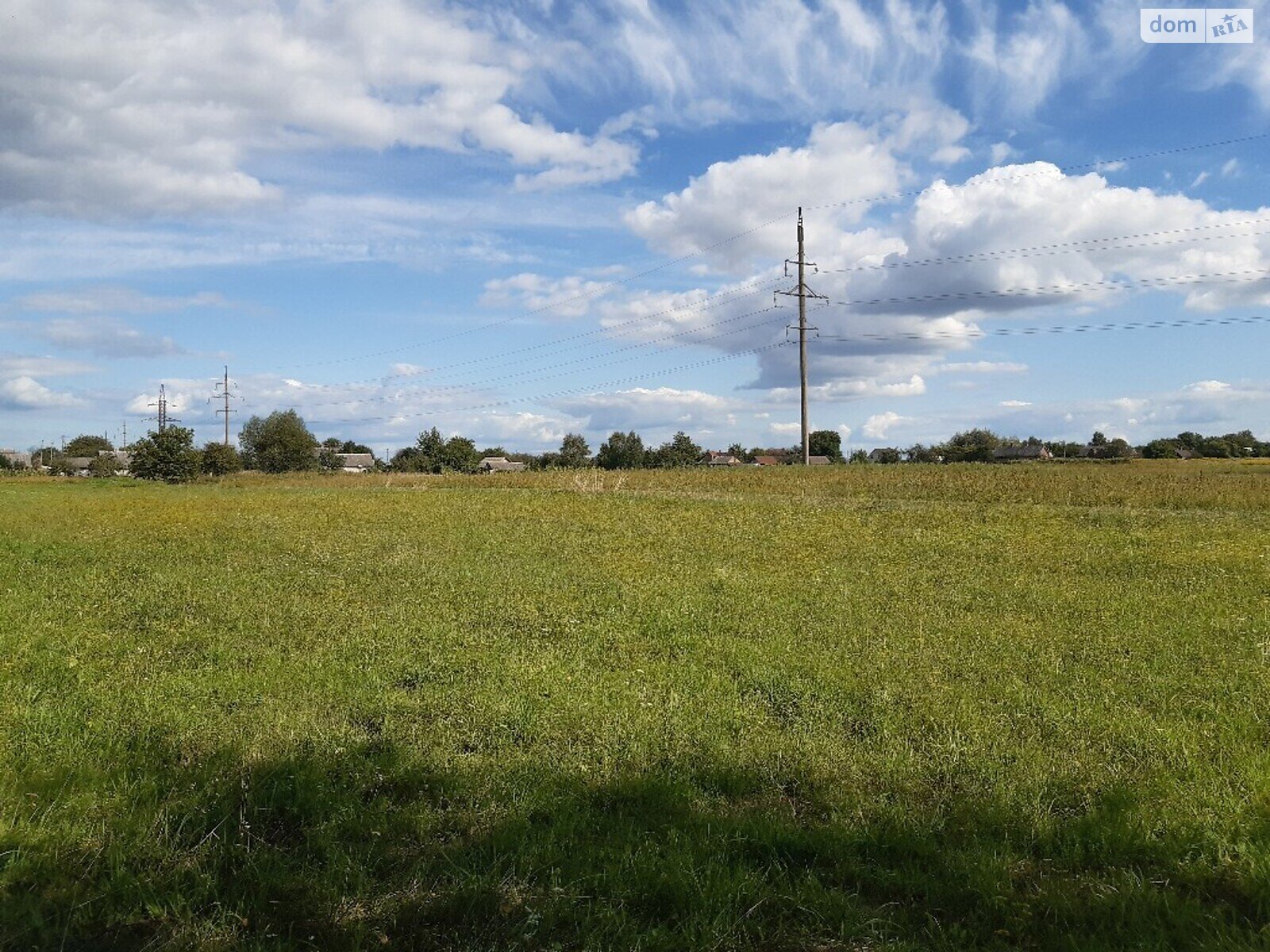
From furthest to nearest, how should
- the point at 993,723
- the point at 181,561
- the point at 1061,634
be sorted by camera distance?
the point at 181,561 → the point at 1061,634 → the point at 993,723

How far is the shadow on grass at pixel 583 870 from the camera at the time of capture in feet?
13.7

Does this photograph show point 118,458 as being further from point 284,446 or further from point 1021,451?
point 1021,451

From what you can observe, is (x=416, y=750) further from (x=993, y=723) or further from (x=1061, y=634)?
(x=1061, y=634)

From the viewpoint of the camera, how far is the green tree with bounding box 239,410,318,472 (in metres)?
110

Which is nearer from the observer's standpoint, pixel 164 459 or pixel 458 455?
pixel 164 459

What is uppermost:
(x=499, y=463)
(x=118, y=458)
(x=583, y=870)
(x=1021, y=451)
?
(x=118, y=458)

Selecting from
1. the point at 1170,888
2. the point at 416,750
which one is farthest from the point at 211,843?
the point at 1170,888

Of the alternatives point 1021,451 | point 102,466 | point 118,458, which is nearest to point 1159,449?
point 1021,451

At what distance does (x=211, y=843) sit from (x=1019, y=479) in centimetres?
3535

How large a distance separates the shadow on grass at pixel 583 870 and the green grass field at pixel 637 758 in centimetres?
2

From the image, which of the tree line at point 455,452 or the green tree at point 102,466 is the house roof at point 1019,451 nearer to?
the tree line at point 455,452

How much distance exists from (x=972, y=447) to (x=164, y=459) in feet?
339

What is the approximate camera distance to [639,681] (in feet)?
27.3

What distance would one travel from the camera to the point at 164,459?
7238 cm
